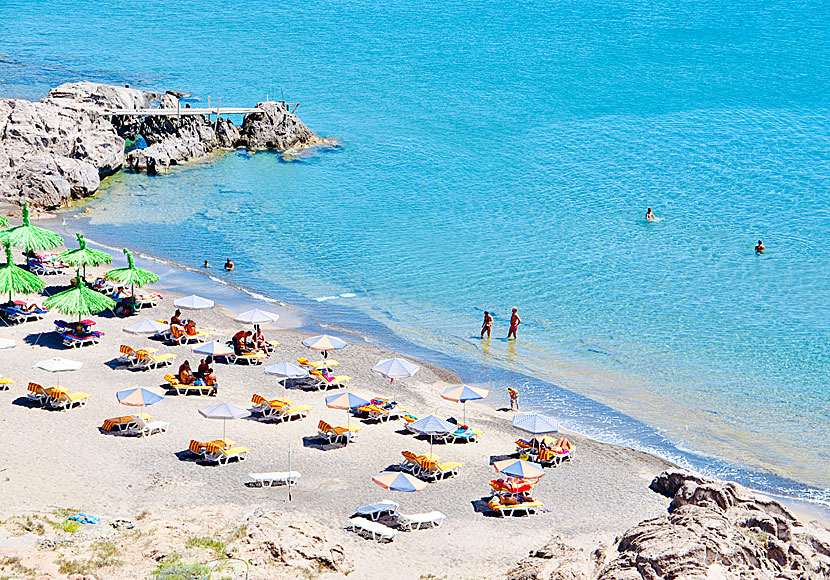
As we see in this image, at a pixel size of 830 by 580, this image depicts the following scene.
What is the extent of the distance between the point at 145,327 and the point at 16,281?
15.0ft

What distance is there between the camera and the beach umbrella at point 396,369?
28.8 m

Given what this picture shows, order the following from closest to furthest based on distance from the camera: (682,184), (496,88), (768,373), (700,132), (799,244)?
(768,373) → (799,244) → (682,184) → (700,132) → (496,88)

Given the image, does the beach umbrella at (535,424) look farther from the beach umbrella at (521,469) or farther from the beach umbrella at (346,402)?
the beach umbrella at (346,402)

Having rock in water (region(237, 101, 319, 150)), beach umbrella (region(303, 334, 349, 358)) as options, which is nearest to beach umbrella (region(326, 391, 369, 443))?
beach umbrella (region(303, 334, 349, 358))

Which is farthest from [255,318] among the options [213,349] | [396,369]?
[396,369]

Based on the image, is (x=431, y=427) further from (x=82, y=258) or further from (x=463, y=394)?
(x=82, y=258)

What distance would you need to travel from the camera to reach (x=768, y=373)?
32.8 m

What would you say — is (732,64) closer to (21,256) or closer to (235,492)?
(21,256)

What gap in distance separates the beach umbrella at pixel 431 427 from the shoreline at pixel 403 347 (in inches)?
193

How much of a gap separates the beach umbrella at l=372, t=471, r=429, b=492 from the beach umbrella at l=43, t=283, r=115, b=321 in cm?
1275

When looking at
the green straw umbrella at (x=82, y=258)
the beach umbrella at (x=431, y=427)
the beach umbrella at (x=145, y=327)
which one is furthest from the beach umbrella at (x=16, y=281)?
the beach umbrella at (x=431, y=427)

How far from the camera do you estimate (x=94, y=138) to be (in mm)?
53281

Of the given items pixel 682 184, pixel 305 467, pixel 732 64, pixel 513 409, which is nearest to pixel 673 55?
pixel 732 64

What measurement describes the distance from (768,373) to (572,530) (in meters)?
14.6
